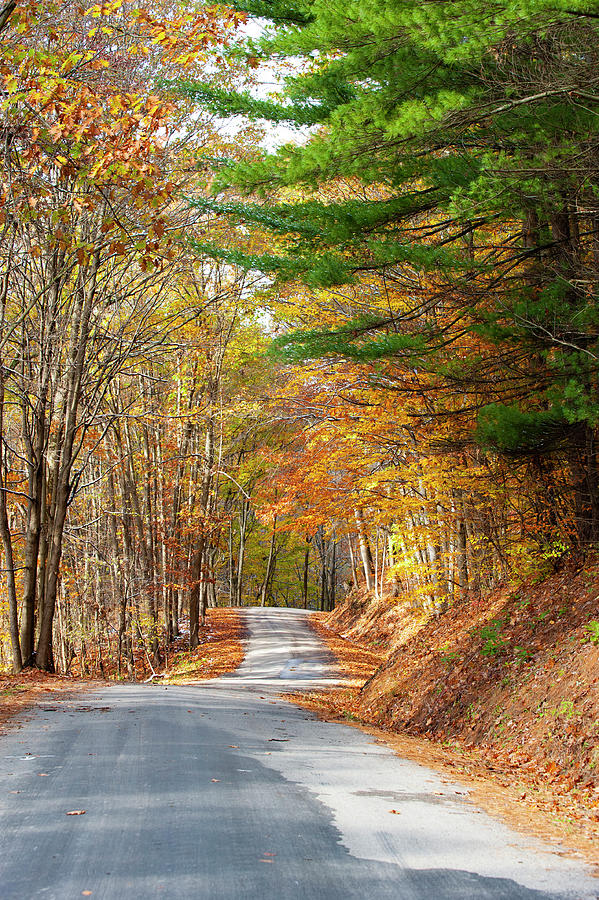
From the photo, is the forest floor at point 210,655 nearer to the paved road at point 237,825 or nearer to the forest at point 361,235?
the forest at point 361,235

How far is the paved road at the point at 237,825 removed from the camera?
3.49 meters

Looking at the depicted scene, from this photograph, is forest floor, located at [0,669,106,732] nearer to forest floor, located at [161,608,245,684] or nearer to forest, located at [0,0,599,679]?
forest, located at [0,0,599,679]

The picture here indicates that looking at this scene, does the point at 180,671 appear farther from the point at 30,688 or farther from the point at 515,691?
the point at 515,691

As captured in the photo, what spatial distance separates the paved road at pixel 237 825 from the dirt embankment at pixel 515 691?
1.27m

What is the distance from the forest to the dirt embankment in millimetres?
994

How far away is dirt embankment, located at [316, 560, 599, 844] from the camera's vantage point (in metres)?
7.28

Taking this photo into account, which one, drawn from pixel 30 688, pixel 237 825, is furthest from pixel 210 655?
pixel 237 825

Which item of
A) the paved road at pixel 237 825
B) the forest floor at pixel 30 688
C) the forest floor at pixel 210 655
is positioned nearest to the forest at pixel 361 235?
the forest floor at pixel 30 688

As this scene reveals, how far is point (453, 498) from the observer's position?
13.9 m

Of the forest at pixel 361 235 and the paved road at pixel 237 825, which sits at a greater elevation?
the forest at pixel 361 235

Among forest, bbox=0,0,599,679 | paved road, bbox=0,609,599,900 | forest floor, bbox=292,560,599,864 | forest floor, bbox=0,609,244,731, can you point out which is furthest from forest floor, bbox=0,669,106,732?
forest floor, bbox=292,560,599,864

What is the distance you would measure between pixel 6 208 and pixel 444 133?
513 centimetres

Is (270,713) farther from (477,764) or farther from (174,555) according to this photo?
(174,555)

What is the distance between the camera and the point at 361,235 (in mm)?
10094
